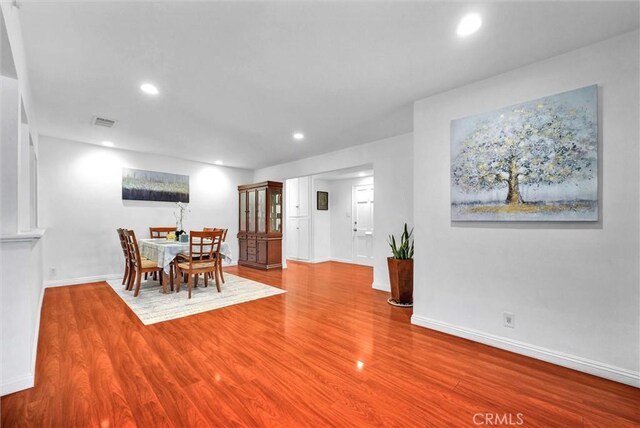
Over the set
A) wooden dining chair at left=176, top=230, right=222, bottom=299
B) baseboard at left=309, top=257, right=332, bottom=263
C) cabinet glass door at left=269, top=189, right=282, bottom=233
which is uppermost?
cabinet glass door at left=269, top=189, right=282, bottom=233

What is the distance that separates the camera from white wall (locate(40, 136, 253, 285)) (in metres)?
4.60

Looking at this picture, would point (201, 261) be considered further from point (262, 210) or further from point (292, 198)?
point (292, 198)

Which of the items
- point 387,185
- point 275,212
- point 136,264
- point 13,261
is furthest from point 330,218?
point 13,261

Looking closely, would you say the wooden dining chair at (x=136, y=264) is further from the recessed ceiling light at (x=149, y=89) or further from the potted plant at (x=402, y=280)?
the potted plant at (x=402, y=280)

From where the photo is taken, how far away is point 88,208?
4945 mm

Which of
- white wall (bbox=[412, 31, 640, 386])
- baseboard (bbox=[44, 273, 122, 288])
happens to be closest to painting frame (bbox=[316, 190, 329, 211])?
baseboard (bbox=[44, 273, 122, 288])

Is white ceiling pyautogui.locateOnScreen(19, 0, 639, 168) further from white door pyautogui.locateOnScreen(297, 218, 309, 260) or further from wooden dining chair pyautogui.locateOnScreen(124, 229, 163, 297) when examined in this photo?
white door pyautogui.locateOnScreen(297, 218, 309, 260)

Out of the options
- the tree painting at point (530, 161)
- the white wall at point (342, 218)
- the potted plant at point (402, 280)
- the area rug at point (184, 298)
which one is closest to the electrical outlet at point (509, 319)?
the tree painting at point (530, 161)

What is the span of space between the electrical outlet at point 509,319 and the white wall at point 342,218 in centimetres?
497

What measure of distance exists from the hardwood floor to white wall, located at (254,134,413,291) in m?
1.45

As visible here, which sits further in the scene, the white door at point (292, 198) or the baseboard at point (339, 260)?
the white door at point (292, 198)

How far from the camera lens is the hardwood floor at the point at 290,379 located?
63.7 inches

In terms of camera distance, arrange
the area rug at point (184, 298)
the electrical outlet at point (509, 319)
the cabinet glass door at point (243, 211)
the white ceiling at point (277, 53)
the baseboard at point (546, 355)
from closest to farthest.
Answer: the white ceiling at point (277, 53) < the baseboard at point (546, 355) < the electrical outlet at point (509, 319) < the area rug at point (184, 298) < the cabinet glass door at point (243, 211)

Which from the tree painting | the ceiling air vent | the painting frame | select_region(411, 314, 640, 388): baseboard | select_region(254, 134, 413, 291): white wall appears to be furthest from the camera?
the painting frame
